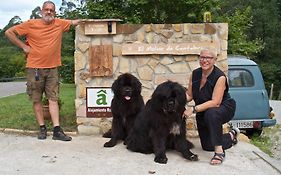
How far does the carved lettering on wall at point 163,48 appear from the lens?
6.88 meters

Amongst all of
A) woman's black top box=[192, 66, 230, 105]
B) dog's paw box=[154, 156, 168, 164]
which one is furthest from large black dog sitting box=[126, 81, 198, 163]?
woman's black top box=[192, 66, 230, 105]

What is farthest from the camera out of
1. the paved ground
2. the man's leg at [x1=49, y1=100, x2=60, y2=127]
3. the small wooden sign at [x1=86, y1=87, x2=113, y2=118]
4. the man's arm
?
→ the small wooden sign at [x1=86, y1=87, x2=113, y2=118]

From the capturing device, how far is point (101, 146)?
20.6ft

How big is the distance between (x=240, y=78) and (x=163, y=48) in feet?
9.24

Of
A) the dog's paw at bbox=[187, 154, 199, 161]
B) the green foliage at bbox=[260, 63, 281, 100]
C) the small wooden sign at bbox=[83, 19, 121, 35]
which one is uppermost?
the small wooden sign at bbox=[83, 19, 121, 35]

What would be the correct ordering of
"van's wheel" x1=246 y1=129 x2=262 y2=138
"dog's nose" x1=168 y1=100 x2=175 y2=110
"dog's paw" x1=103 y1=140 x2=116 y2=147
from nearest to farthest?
1. "dog's nose" x1=168 y1=100 x2=175 y2=110
2. "dog's paw" x1=103 y1=140 x2=116 y2=147
3. "van's wheel" x1=246 y1=129 x2=262 y2=138

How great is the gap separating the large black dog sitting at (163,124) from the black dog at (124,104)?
395 millimetres

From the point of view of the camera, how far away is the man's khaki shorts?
6453 millimetres

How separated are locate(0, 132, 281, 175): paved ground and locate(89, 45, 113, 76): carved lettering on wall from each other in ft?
3.97

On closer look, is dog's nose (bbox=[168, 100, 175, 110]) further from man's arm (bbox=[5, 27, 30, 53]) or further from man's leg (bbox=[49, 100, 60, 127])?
man's arm (bbox=[5, 27, 30, 53])

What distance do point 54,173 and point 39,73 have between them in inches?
78.6

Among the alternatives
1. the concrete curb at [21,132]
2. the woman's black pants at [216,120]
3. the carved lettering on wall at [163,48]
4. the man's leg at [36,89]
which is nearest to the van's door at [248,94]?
the carved lettering on wall at [163,48]

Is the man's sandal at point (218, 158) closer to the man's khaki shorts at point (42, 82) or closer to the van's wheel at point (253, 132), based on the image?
the man's khaki shorts at point (42, 82)

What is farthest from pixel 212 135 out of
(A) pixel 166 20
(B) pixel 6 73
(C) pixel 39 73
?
(B) pixel 6 73
